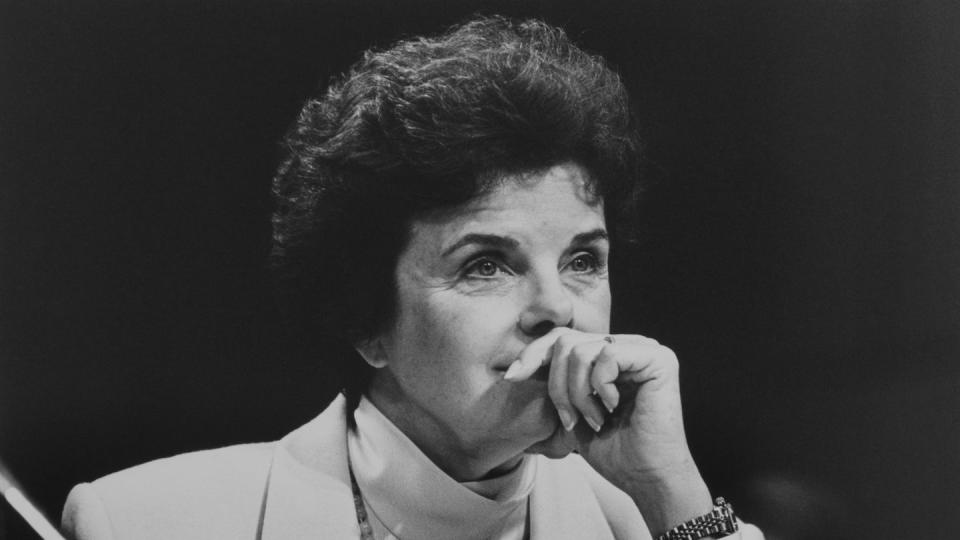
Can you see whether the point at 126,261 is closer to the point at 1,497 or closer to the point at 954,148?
the point at 1,497

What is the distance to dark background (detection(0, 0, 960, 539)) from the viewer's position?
116cm

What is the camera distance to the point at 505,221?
1076mm

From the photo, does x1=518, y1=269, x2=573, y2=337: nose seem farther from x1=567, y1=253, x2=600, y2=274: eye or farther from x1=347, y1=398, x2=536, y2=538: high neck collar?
x1=347, y1=398, x2=536, y2=538: high neck collar

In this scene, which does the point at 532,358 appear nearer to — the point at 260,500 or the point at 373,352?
the point at 373,352

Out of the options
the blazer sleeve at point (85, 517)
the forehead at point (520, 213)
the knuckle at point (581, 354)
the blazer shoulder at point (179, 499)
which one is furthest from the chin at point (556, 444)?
the blazer sleeve at point (85, 517)

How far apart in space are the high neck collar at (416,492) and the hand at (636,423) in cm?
12

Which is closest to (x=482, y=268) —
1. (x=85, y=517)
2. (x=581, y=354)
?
(x=581, y=354)

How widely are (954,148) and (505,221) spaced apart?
1.95ft

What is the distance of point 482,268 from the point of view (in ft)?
3.56

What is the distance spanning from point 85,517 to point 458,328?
45cm

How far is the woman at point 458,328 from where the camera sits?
107 centimetres

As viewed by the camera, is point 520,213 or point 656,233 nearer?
point 520,213

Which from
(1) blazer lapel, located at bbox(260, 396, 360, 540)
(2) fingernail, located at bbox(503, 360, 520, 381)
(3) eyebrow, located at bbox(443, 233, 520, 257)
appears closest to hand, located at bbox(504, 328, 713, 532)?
(2) fingernail, located at bbox(503, 360, 520, 381)

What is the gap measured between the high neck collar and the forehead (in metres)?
0.23
